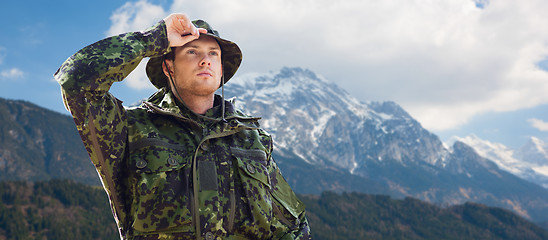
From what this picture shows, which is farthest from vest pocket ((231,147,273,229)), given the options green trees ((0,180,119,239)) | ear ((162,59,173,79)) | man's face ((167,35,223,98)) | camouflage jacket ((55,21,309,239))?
green trees ((0,180,119,239))

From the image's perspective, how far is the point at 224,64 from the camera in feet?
20.5

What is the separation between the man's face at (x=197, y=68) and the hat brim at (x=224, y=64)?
38 centimetres

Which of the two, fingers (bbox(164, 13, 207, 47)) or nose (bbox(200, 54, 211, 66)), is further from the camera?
nose (bbox(200, 54, 211, 66))

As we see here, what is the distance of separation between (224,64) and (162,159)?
1827 millimetres

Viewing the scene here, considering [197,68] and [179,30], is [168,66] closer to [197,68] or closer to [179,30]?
[197,68]

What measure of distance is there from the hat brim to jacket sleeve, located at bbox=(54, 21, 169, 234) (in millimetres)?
913

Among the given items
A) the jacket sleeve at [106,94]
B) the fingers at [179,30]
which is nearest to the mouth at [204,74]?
the fingers at [179,30]

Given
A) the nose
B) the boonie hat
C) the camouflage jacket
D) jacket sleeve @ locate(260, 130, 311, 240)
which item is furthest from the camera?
the boonie hat

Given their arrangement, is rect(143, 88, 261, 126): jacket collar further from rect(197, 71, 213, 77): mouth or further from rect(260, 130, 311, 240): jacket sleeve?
rect(260, 130, 311, 240): jacket sleeve

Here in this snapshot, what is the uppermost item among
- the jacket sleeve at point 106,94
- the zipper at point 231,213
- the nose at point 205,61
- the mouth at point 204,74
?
the nose at point 205,61

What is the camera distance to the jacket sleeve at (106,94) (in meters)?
4.48

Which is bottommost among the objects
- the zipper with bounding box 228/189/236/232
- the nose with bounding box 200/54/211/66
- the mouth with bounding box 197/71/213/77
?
the zipper with bounding box 228/189/236/232

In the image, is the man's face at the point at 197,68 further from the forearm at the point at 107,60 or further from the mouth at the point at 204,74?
the forearm at the point at 107,60

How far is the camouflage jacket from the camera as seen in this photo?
462 cm
